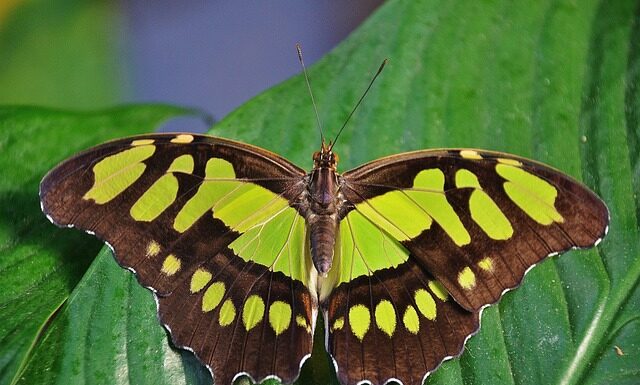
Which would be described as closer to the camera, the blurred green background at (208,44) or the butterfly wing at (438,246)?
the butterfly wing at (438,246)

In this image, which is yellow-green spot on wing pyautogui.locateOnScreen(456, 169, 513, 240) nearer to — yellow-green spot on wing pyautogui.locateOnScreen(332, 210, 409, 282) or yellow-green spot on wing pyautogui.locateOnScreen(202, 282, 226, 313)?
yellow-green spot on wing pyautogui.locateOnScreen(332, 210, 409, 282)

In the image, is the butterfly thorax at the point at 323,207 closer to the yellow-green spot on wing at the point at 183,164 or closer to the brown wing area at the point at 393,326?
the brown wing area at the point at 393,326

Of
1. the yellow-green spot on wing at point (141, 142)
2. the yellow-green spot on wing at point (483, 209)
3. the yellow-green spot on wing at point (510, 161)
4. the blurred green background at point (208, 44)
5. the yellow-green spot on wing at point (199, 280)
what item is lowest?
the yellow-green spot on wing at point (199, 280)

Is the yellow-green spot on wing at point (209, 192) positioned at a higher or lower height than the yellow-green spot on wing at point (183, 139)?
lower

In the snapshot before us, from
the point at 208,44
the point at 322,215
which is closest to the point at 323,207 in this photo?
the point at 322,215

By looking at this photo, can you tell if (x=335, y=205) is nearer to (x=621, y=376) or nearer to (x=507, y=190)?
(x=507, y=190)

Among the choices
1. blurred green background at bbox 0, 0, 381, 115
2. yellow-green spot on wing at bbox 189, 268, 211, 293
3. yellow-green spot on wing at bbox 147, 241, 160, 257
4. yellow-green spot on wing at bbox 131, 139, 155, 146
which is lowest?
yellow-green spot on wing at bbox 189, 268, 211, 293

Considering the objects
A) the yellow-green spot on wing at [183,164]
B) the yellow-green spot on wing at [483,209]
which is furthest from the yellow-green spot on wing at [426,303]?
the yellow-green spot on wing at [183,164]

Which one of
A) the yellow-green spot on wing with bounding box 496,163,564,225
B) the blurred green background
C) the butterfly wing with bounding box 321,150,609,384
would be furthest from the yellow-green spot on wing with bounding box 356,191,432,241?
the blurred green background
